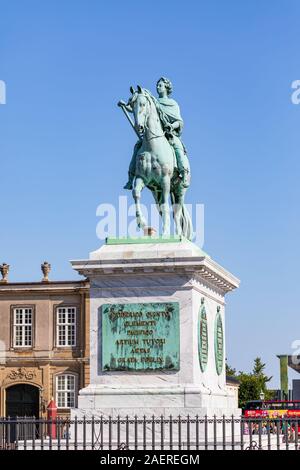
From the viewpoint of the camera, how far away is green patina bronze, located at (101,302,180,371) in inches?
890

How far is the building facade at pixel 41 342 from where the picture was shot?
Answer: 69250 millimetres

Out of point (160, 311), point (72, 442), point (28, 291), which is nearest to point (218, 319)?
point (160, 311)

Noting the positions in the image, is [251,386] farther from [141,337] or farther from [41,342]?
[141,337]

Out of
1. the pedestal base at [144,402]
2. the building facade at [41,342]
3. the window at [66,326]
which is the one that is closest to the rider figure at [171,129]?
the pedestal base at [144,402]

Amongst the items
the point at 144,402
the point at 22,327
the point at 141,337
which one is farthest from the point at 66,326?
the point at 144,402

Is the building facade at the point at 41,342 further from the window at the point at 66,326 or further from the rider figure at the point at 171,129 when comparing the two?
the rider figure at the point at 171,129

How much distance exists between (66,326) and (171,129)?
4712cm

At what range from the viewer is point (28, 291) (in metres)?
69.8

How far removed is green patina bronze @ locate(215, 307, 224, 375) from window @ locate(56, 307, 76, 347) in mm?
44502

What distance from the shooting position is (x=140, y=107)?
2388 centimetres

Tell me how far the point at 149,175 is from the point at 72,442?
599 centimetres

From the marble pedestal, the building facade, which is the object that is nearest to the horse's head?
the marble pedestal

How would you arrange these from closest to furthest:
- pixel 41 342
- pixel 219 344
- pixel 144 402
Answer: pixel 144 402, pixel 219 344, pixel 41 342

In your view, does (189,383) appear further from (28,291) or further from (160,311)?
(28,291)
